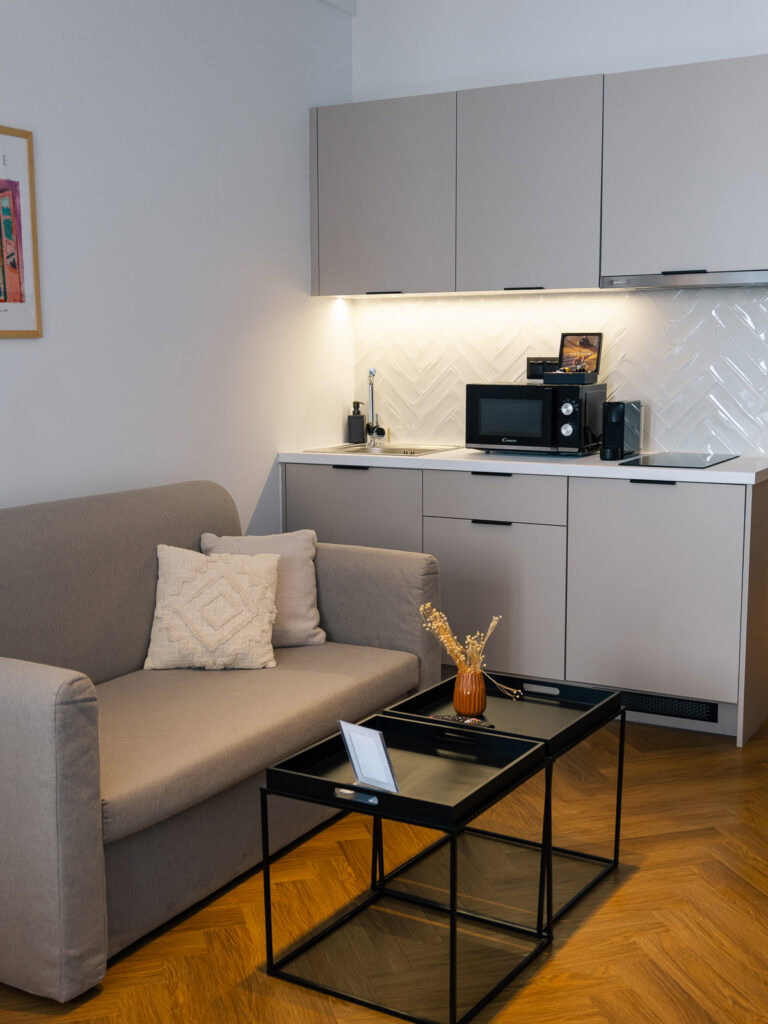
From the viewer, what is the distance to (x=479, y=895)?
2736 millimetres

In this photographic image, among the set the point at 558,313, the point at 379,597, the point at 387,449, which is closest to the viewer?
the point at 379,597

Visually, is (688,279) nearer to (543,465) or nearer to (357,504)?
(543,465)

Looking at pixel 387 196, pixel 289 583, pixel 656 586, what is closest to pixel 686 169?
pixel 387 196

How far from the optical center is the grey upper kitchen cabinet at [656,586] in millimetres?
3693

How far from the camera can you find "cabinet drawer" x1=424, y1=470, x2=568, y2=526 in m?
3.97

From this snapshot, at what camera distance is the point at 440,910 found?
2.67 meters

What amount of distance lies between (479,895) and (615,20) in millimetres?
3248

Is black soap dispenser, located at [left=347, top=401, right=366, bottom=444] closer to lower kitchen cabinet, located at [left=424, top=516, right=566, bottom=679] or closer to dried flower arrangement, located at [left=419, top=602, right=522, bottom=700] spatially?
lower kitchen cabinet, located at [left=424, top=516, right=566, bottom=679]

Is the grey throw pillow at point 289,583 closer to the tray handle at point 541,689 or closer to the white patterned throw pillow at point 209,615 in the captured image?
the white patterned throw pillow at point 209,615

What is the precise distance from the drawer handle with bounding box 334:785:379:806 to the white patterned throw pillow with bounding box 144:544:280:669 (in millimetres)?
968

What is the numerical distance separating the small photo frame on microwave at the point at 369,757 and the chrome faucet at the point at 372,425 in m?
2.63

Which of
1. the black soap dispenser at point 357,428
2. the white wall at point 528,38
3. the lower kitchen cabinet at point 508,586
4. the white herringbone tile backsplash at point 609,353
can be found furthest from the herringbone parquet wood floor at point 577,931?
the white wall at point 528,38

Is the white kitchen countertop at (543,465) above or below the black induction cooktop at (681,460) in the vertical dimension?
below

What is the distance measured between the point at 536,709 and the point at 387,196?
2.39m
